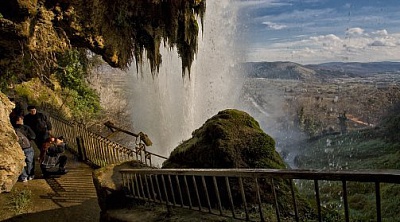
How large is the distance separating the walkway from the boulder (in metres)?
0.47

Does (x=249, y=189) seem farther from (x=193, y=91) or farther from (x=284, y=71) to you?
(x=284, y=71)

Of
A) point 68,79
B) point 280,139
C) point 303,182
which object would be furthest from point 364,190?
point 280,139

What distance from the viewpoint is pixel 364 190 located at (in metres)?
11.9

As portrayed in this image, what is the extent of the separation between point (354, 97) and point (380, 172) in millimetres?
77255

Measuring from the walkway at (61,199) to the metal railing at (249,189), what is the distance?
1.94 metres

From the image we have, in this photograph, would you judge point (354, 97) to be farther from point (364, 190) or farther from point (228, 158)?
point (228, 158)

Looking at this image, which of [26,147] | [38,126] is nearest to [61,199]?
[26,147]

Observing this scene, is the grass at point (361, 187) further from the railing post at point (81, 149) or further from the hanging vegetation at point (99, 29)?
the railing post at point (81, 149)

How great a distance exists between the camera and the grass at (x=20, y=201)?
22.8ft

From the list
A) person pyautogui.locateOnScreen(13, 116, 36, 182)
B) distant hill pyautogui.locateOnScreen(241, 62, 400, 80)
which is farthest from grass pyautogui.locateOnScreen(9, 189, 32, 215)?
distant hill pyautogui.locateOnScreen(241, 62, 400, 80)

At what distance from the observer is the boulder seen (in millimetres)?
7047

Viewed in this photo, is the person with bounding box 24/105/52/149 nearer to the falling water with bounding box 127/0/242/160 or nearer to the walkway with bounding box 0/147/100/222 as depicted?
the walkway with bounding box 0/147/100/222

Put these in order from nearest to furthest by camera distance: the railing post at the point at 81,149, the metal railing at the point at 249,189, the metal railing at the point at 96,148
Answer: the metal railing at the point at 249,189 → the metal railing at the point at 96,148 → the railing post at the point at 81,149

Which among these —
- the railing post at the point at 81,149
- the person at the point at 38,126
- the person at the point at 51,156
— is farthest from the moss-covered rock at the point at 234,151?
the railing post at the point at 81,149
